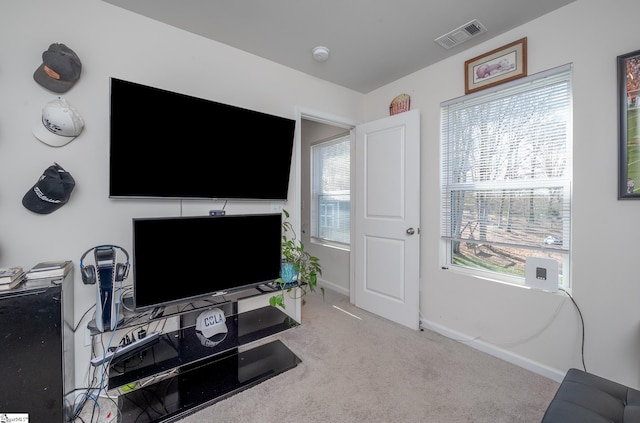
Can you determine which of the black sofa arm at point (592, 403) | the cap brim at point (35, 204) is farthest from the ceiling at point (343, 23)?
the black sofa arm at point (592, 403)

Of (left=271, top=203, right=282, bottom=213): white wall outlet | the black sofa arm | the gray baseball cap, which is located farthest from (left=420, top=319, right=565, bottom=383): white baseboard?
the gray baseball cap

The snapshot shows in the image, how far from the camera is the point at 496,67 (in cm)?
211

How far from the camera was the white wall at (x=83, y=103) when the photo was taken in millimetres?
1501

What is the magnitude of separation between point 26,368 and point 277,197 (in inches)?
67.1

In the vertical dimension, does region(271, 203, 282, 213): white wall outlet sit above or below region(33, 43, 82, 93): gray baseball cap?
below

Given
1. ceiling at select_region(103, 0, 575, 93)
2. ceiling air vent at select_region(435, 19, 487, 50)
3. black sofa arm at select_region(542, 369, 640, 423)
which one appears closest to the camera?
black sofa arm at select_region(542, 369, 640, 423)

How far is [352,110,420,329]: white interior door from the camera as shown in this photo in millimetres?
2586

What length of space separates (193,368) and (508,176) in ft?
9.13

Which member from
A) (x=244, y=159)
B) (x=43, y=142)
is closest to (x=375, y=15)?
(x=244, y=159)

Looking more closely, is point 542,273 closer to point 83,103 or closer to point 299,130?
point 299,130

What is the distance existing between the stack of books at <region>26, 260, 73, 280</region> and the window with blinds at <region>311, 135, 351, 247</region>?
9.18 ft

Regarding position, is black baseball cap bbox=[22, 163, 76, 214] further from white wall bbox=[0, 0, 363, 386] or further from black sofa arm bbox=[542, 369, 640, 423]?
black sofa arm bbox=[542, 369, 640, 423]

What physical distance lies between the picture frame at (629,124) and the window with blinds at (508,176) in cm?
25

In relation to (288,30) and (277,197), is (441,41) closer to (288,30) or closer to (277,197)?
(288,30)
